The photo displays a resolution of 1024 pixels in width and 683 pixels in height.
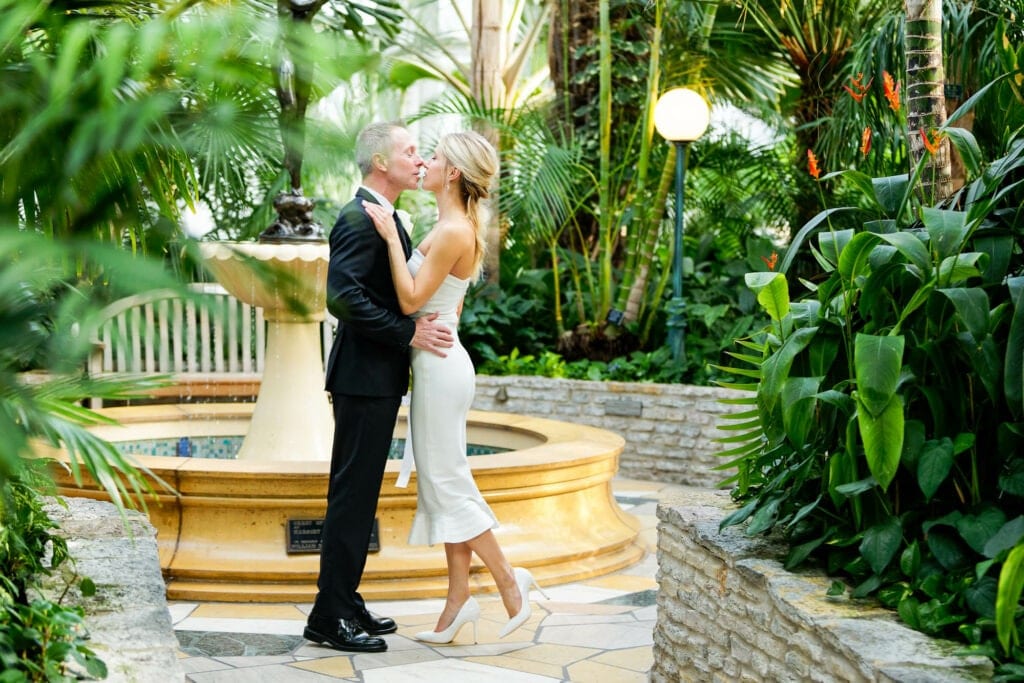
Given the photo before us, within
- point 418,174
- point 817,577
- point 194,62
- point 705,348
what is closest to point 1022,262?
point 817,577

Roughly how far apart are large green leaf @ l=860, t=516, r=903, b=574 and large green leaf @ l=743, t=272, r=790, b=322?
64 centimetres

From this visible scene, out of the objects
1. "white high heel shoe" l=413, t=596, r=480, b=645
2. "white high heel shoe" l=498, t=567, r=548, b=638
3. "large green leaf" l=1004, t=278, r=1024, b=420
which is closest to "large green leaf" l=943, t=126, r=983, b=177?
"large green leaf" l=1004, t=278, r=1024, b=420

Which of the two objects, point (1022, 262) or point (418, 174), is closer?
point (1022, 262)

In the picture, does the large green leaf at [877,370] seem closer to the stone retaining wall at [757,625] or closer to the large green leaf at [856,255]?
the large green leaf at [856,255]

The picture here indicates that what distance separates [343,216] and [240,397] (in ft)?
18.5

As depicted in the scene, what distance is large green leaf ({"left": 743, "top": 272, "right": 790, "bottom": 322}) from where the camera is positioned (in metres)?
2.89

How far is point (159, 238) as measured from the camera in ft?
2.56

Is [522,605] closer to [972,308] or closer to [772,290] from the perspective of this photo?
[772,290]

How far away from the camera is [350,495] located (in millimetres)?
3629

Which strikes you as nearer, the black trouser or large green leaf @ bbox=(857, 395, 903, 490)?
large green leaf @ bbox=(857, 395, 903, 490)

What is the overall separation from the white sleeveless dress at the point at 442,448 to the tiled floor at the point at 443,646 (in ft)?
1.31

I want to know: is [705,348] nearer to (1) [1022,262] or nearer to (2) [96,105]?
(1) [1022,262]

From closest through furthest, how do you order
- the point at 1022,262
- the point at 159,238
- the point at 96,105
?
the point at 159,238 < the point at 96,105 < the point at 1022,262

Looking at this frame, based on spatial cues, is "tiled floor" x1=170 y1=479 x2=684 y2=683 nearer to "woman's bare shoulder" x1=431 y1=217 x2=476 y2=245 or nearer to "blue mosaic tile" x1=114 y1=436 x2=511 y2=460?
"woman's bare shoulder" x1=431 y1=217 x2=476 y2=245
